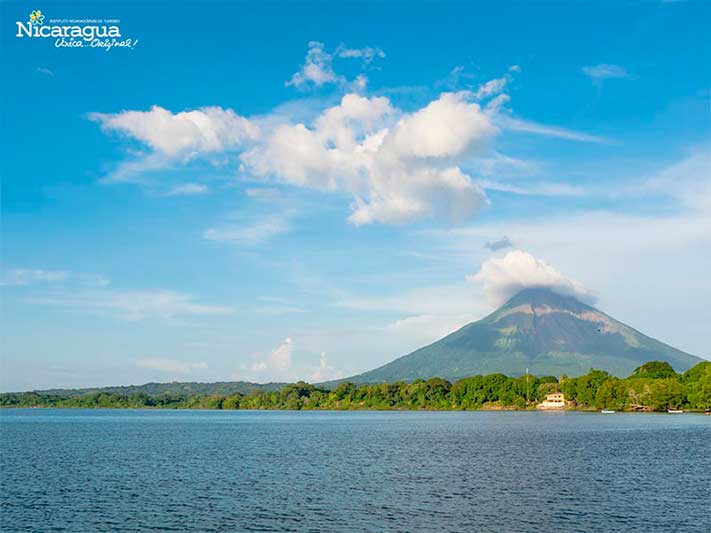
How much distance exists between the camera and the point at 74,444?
4296 inches

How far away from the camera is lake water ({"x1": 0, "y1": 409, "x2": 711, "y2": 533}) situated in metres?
45.1

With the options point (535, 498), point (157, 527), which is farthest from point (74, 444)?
point (535, 498)

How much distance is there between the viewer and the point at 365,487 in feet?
193

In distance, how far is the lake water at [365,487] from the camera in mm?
45094

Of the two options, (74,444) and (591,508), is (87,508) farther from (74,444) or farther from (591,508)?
(74,444)

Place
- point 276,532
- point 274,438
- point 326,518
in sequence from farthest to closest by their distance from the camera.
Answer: point 274,438, point 326,518, point 276,532

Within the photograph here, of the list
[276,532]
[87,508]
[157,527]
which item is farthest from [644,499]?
[87,508]

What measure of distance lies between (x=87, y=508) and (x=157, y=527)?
9302 millimetres

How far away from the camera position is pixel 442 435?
12256cm

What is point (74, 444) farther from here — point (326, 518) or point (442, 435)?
point (326, 518)

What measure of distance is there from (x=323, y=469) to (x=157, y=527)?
29998mm

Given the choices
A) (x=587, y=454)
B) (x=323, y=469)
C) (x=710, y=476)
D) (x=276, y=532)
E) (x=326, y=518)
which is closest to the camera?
(x=276, y=532)

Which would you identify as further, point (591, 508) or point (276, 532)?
point (591, 508)

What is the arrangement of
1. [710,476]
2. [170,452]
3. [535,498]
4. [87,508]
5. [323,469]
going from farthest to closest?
[170,452] → [323,469] → [710,476] → [535,498] → [87,508]
